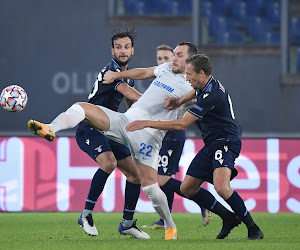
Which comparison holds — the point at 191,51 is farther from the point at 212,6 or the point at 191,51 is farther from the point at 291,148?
the point at 212,6

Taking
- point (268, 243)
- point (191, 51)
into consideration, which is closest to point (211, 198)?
point (268, 243)

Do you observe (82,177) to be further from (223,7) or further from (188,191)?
(223,7)

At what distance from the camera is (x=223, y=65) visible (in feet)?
55.3

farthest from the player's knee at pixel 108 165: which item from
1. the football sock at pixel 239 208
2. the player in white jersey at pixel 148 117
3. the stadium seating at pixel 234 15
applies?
the stadium seating at pixel 234 15

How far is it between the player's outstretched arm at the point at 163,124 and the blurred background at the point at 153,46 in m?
10.1

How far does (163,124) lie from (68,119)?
83 cm

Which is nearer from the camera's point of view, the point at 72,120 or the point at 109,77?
the point at 72,120

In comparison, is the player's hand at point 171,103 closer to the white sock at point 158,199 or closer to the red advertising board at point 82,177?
the white sock at point 158,199

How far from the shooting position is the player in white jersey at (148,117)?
642 centimetres

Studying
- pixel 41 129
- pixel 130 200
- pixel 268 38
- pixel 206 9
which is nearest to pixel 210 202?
pixel 130 200

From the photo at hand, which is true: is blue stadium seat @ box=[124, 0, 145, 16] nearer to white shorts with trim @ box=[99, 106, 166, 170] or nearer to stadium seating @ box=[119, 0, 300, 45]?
stadium seating @ box=[119, 0, 300, 45]

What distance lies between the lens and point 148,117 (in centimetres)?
682

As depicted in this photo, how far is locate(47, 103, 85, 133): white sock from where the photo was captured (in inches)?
234

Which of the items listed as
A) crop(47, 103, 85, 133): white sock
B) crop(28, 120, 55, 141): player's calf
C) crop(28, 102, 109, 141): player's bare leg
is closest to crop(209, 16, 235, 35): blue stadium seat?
crop(28, 102, 109, 141): player's bare leg
